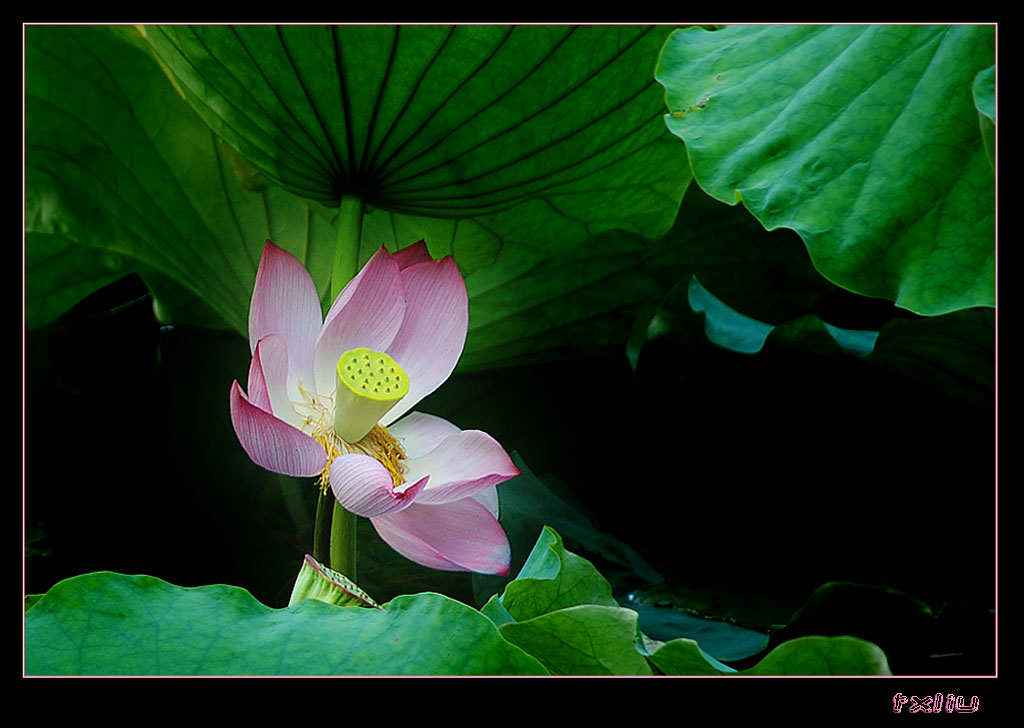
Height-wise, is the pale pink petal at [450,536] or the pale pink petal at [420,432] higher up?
the pale pink petal at [420,432]

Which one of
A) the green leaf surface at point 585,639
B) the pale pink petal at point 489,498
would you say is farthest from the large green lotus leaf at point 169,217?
the green leaf surface at point 585,639

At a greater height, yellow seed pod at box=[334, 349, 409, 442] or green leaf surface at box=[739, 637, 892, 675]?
yellow seed pod at box=[334, 349, 409, 442]

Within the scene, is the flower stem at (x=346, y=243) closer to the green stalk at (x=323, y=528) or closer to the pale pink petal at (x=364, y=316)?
the pale pink petal at (x=364, y=316)

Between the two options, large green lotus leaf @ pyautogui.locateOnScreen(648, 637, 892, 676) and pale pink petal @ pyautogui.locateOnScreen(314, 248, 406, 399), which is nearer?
large green lotus leaf @ pyautogui.locateOnScreen(648, 637, 892, 676)

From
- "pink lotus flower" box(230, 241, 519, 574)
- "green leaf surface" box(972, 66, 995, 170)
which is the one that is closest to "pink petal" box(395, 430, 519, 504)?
"pink lotus flower" box(230, 241, 519, 574)

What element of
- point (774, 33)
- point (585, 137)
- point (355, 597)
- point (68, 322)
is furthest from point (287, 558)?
point (774, 33)

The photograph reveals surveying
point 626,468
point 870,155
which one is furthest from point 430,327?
point 870,155

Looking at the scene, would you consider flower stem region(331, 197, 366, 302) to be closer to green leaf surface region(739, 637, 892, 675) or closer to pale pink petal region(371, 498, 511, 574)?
pale pink petal region(371, 498, 511, 574)

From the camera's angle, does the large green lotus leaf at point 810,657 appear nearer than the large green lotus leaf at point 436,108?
Yes

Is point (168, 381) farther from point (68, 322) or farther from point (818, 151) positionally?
point (818, 151)
